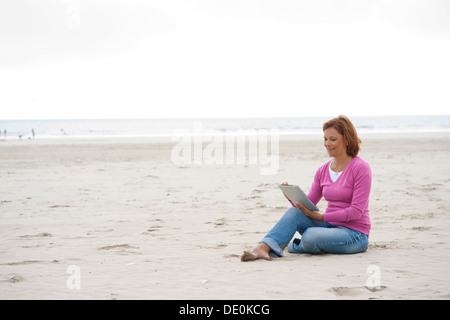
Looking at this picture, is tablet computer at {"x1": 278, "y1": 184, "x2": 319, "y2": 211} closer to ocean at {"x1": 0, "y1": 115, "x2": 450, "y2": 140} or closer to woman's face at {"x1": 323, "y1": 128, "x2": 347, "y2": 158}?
woman's face at {"x1": 323, "y1": 128, "x2": 347, "y2": 158}

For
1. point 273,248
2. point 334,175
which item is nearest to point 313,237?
point 273,248

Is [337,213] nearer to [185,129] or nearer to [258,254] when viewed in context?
[258,254]

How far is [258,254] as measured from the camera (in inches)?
182

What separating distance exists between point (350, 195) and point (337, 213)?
0.22 m

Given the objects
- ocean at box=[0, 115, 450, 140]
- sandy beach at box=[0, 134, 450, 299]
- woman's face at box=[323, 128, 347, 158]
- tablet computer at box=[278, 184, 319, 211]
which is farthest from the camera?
ocean at box=[0, 115, 450, 140]

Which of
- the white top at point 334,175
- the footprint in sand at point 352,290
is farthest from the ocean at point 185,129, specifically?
the footprint in sand at point 352,290

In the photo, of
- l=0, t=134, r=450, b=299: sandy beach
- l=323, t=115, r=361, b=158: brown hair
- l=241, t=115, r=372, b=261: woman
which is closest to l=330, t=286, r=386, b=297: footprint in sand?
l=0, t=134, r=450, b=299: sandy beach

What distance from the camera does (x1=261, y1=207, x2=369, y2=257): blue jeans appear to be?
15.3 ft

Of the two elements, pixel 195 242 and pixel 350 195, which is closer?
pixel 350 195

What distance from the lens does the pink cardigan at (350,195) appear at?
4.52m

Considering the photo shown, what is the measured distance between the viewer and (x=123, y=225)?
672 centimetres

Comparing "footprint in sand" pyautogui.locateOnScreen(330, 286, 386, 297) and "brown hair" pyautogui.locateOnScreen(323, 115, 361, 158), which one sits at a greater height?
"brown hair" pyautogui.locateOnScreen(323, 115, 361, 158)

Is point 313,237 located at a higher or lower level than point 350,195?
lower
